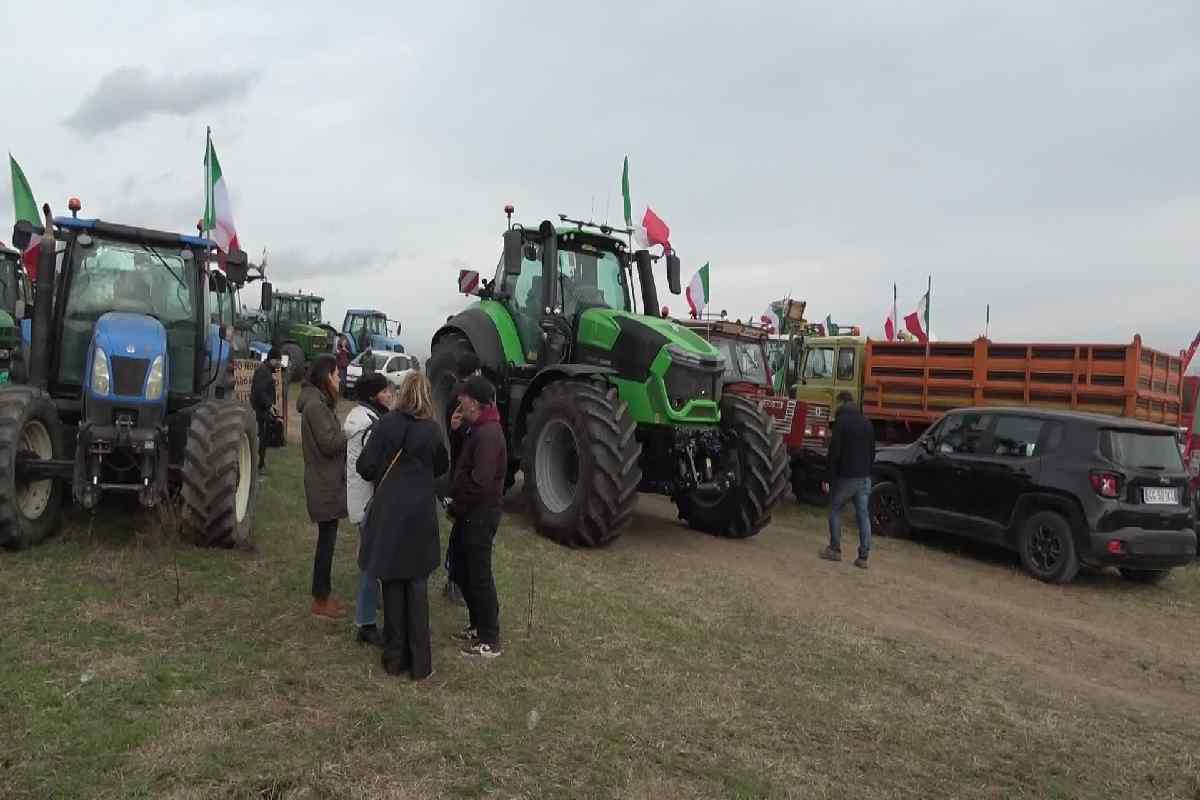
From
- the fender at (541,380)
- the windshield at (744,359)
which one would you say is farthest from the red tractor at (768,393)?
the fender at (541,380)

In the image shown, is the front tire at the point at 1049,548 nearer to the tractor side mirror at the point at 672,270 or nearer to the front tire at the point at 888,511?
the front tire at the point at 888,511

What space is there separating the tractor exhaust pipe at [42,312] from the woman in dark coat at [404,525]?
13.1 ft

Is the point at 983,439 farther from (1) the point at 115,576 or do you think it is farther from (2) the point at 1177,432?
(1) the point at 115,576

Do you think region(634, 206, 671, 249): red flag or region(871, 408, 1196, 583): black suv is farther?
region(634, 206, 671, 249): red flag

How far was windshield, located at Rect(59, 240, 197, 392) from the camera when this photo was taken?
720 centimetres

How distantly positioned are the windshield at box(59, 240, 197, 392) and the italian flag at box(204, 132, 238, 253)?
3.31 meters

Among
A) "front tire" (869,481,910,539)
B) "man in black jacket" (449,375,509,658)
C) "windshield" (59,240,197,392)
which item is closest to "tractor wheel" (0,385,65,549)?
"windshield" (59,240,197,392)

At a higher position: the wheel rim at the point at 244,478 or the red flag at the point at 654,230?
the red flag at the point at 654,230

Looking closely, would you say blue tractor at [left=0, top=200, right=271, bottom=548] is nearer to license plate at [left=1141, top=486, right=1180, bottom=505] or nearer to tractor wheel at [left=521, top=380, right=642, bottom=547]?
tractor wheel at [left=521, top=380, right=642, bottom=547]

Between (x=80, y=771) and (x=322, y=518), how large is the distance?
206cm

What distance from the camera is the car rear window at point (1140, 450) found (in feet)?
27.1

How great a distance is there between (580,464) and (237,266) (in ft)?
11.4

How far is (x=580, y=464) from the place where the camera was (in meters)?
7.87

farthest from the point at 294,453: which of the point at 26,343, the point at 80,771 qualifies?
the point at 80,771
